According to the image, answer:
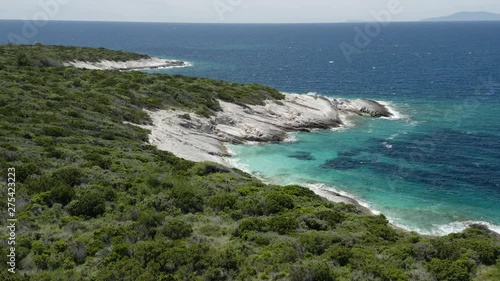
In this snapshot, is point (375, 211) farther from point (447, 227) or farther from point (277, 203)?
point (277, 203)

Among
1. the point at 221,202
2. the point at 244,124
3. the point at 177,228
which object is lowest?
the point at 177,228

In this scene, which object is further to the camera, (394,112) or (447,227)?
(394,112)

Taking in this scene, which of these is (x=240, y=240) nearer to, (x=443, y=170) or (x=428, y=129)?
(x=443, y=170)

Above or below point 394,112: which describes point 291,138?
below

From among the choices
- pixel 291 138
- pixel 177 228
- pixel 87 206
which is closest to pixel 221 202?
pixel 177 228

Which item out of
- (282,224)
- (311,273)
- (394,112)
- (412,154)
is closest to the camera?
(311,273)

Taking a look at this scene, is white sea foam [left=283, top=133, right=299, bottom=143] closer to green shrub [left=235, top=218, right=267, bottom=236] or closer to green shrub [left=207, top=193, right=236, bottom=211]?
green shrub [left=207, top=193, right=236, bottom=211]
